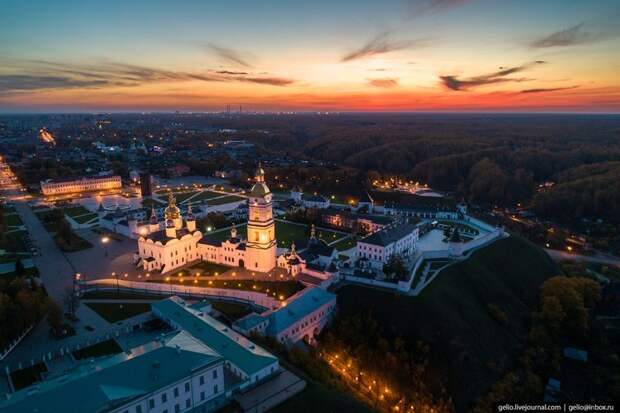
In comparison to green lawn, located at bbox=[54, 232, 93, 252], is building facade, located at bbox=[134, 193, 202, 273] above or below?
above

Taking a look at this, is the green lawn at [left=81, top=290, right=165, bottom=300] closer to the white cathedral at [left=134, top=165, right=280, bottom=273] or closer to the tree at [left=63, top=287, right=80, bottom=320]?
the tree at [left=63, top=287, right=80, bottom=320]

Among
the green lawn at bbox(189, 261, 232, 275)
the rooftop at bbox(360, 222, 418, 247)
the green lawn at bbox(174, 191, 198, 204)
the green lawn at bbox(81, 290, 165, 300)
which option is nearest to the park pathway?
the green lawn at bbox(81, 290, 165, 300)

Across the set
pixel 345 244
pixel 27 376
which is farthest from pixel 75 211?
pixel 27 376

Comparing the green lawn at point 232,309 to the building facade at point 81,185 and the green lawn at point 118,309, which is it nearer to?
the green lawn at point 118,309

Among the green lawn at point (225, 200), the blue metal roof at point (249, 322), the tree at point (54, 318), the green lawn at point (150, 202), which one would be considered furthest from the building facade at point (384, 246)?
the green lawn at point (150, 202)

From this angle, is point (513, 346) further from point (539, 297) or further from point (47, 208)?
point (47, 208)

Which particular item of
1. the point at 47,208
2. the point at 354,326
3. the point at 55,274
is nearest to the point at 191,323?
the point at 354,326

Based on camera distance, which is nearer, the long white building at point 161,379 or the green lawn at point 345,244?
the long white building at point 161,379
